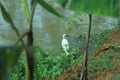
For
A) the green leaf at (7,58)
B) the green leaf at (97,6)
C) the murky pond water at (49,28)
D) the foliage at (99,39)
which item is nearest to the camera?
the green leaf at (7,58)

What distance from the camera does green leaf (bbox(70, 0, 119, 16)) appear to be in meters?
1.94

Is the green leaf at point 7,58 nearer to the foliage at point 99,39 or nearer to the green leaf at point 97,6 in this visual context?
the green leaf at point 97,6

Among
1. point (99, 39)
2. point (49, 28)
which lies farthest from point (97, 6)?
point (49, 28)

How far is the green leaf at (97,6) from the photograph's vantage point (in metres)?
1.94

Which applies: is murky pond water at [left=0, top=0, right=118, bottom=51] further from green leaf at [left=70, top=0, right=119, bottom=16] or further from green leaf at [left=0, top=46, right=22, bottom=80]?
green leaf at [left=0, top=46, right=22, bottom=80]

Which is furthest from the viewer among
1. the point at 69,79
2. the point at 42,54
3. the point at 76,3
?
the point at 42,54

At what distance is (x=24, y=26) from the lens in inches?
331

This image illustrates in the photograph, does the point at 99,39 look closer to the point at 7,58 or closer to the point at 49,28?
the point at 49,28

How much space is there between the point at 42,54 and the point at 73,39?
1941mm

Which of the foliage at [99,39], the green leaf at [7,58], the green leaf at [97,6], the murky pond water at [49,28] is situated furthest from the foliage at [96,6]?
the murky pond water at [49,28]

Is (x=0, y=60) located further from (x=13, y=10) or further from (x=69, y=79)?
(x=13, y=10)

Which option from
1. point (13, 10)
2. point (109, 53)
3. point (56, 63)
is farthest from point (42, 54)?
point (13, 10)

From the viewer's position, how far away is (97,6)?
1.97 metres

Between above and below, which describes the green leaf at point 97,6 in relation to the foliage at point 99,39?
above
